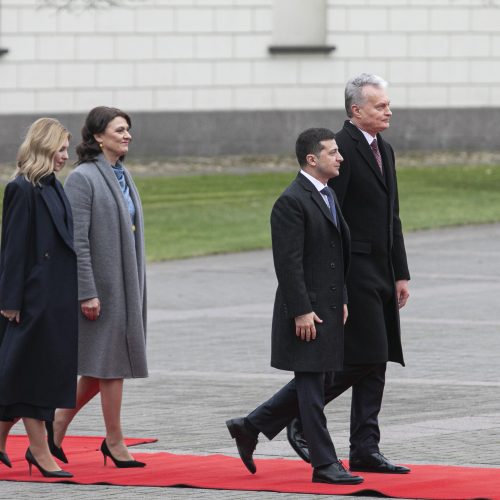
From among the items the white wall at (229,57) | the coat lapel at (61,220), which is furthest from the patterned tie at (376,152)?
the white wall at (229,57)

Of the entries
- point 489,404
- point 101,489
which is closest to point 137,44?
point 489,404

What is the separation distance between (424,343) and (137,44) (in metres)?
16.6

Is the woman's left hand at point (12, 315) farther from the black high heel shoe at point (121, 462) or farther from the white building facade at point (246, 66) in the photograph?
the white building facade at point (246, 66)

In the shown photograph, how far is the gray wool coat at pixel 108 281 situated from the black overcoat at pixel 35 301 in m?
0.23

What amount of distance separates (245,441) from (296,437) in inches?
15.6

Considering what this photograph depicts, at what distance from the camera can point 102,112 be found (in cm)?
866

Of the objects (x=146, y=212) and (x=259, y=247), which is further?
(x=146, y=212)

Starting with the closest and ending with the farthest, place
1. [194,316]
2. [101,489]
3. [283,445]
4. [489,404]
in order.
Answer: [101,489], [283,445], [489,404], [194,316]

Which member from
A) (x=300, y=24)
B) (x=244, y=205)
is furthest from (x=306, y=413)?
(x=300, y=24)

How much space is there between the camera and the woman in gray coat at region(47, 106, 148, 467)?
27.9 feet

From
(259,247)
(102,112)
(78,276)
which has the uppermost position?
(102,112)

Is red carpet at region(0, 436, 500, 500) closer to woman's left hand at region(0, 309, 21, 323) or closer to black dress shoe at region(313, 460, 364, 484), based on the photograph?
black dress shoe at region(313, 460, 364, 484)

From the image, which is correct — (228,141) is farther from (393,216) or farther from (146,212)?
(393,216)

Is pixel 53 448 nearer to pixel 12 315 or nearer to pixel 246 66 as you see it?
pixel 12 315
